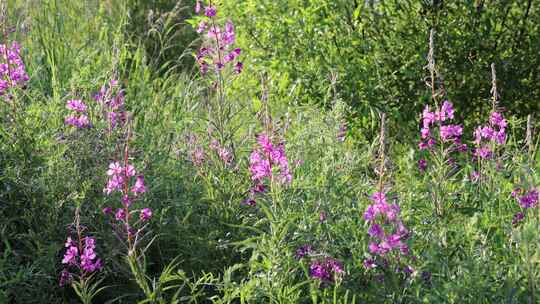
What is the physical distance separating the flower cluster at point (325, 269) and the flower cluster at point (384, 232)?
0.33 feet

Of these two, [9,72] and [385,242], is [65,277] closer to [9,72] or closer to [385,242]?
[9,72]

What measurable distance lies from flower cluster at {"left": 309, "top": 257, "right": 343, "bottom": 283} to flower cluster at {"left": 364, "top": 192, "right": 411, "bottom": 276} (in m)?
0.10

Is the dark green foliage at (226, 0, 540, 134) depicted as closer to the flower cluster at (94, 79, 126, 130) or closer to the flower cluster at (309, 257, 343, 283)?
the flower cluster at (94, 79, 126, 130)

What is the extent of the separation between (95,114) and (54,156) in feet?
1.29

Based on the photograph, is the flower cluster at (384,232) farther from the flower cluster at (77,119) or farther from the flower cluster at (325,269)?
the flower cluster at (77,119)

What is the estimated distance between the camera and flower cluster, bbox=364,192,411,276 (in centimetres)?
260

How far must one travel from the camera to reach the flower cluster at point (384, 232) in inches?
102

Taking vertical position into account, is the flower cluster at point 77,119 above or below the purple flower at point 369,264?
above

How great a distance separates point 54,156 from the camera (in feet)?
10.9

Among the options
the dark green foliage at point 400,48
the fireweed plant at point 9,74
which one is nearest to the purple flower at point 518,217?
the dark green foliage at point 400,48

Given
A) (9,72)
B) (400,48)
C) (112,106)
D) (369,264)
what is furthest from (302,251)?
(400,48)

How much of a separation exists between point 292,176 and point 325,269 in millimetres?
370

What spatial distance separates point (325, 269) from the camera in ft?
9.23

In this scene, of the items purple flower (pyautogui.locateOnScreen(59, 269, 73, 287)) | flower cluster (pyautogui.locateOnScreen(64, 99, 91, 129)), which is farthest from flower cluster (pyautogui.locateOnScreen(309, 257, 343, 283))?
flower cluster (pyautogui.locateOnScreen(64, 99, 91, 129))
